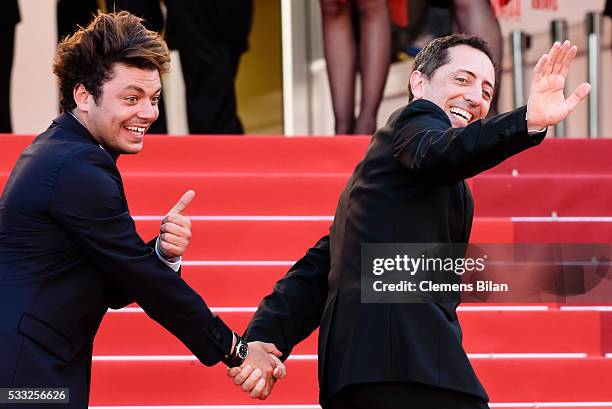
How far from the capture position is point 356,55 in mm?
6402

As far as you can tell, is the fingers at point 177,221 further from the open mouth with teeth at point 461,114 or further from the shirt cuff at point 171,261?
the open mouth with teeth at point 461,114

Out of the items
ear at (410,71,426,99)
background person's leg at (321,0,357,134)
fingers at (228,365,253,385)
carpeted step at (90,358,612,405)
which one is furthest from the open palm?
background person's leg at (321,0,357,134)

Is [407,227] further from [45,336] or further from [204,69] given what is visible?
[204,69]

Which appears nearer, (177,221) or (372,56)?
(177,221)

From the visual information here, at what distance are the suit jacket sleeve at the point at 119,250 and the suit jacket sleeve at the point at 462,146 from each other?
67cm

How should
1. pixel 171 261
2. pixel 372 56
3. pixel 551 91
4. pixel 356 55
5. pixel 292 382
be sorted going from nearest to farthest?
pixel 551 91
pixel 171 261
pixel 292 382
pixel 372 56
pixel 356 55

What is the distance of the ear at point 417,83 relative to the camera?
128 inches

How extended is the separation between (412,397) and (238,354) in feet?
2.06

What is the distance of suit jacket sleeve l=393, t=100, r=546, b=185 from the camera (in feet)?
9.20

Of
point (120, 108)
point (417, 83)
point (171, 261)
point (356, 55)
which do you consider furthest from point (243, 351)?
point (356, 55)

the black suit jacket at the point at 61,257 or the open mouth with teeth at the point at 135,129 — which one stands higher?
the open mouth with teeth at the point at 135,129

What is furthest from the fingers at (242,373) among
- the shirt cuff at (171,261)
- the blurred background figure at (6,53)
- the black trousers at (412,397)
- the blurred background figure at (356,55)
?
the blurred background figure at (6,53)

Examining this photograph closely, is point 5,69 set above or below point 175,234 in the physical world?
above

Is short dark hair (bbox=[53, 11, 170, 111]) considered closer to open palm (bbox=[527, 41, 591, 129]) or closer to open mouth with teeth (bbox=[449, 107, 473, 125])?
open mouth with teeth (bbox=[449, 107, 473, 125])
